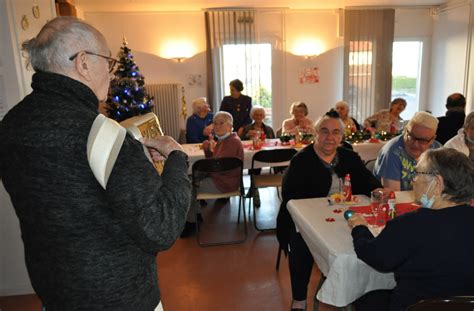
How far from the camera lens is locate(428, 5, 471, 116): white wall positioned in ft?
20.0

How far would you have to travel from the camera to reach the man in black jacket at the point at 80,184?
0.84m

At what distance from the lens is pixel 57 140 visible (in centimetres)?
83

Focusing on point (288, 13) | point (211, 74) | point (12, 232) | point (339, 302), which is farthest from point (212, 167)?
point (288, 13)

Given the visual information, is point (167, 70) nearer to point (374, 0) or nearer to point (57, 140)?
point (374, 0)

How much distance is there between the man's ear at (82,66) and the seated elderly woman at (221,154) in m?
2.75

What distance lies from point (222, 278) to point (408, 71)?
5883 mm

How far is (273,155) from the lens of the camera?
383 cm

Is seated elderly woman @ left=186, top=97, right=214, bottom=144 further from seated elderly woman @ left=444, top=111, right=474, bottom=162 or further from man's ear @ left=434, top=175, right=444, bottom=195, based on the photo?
man's ear @ left=434, top=175, right=444, bottom=195

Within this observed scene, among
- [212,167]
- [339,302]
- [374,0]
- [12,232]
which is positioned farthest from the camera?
[374,0]

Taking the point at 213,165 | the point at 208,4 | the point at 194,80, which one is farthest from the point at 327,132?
the point at 194,80

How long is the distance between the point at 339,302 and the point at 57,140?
4.55 ft

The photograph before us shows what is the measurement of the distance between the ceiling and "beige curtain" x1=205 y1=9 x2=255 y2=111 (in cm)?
23

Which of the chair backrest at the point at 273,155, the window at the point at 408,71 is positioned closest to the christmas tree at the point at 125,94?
the chair backrest at the point at 273,155

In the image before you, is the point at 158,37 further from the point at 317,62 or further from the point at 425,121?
the point at 425,121
